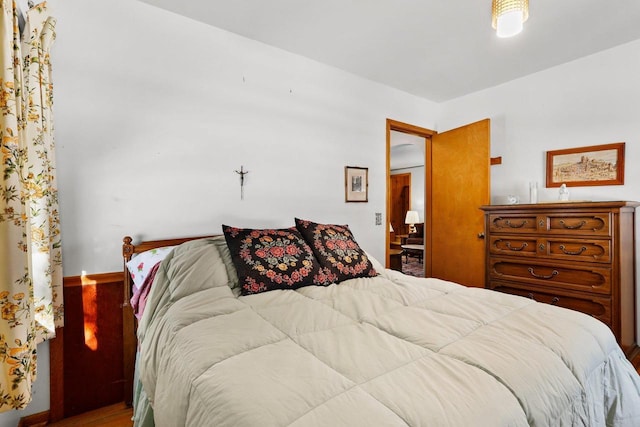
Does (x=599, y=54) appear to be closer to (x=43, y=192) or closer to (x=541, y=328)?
(x=541, y=328)

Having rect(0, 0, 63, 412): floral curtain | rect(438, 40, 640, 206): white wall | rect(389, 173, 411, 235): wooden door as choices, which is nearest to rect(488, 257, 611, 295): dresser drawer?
rect(438, 40, 640, 206): white wall

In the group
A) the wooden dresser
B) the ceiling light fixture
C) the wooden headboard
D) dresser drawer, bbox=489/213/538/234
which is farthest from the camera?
dresser drawer, bbox=489/213/538/234

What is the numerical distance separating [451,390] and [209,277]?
1.22 m

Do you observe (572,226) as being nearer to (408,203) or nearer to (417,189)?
(417,189)

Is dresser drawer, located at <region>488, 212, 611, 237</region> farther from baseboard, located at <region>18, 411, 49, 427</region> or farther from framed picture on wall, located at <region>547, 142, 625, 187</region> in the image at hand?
baseboard, located at <region>18, 411, 49, 427</region>

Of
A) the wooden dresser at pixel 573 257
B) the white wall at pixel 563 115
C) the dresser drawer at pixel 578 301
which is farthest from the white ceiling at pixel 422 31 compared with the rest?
the dresser drawer at pixel 578 301

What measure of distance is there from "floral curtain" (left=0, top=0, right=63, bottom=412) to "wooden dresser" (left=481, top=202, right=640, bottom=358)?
3106mm

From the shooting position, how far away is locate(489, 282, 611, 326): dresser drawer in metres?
2.22

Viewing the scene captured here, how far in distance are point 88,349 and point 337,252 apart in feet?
5.28

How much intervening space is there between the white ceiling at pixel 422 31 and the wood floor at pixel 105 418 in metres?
2.57

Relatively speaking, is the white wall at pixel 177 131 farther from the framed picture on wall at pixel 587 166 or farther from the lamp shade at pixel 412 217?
the lamp shade at pixel 412 217

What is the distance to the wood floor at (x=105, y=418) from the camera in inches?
69.7

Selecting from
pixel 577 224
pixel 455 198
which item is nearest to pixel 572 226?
pixel 577 224

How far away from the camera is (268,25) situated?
2.27 m
